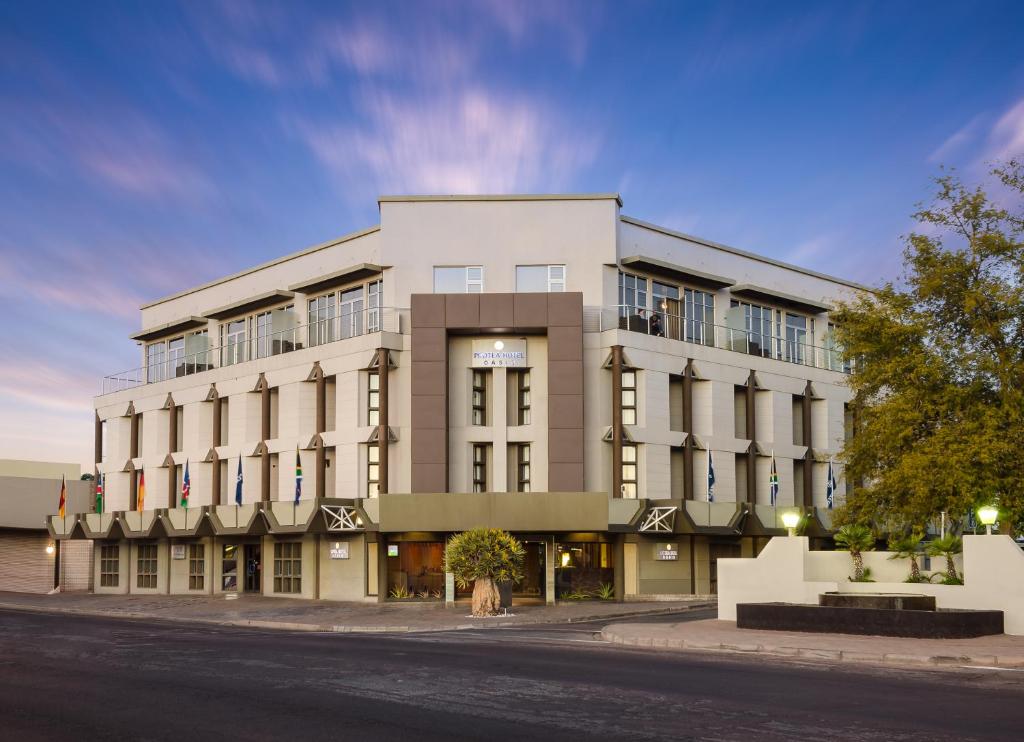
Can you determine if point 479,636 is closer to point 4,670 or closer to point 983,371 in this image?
point 4,670

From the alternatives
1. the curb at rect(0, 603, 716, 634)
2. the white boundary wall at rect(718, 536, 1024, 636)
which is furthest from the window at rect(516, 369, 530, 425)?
the white boundary wall at rect(718, 536, 1024, 636)

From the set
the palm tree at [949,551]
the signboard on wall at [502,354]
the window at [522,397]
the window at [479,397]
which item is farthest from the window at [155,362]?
the palm tree at [949,551]

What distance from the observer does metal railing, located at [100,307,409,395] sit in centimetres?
4681

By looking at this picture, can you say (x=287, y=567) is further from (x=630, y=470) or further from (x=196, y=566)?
(x=630, y=470)

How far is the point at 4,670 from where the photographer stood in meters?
18.7

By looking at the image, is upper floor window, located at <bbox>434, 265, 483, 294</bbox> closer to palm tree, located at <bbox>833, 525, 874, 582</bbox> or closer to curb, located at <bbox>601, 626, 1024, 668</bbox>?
palm tree, located at <bbox>833, 525, 874, 582</bbox>

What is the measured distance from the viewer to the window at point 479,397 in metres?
45.8

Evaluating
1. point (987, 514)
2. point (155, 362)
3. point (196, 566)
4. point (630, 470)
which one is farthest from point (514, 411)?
point (155, 362)

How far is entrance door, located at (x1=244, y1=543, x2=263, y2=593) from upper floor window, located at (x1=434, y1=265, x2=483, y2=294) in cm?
1638

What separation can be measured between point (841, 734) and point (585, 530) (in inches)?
1220

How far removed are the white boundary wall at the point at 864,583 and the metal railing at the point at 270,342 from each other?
20400 millimetres

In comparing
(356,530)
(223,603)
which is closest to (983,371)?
(356,530)

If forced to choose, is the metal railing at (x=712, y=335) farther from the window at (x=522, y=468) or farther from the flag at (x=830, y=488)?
the window at (x=522, y=468)

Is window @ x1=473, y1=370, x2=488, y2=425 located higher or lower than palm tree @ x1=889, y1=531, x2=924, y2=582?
higher
